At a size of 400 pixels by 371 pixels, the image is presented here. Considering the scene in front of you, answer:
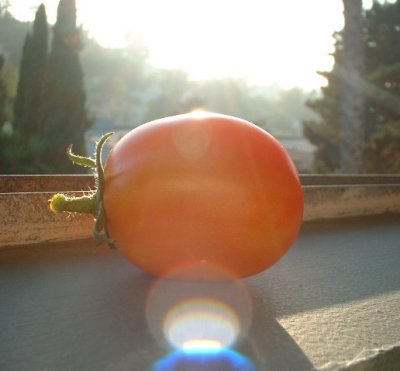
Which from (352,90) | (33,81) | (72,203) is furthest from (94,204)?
(33,81)

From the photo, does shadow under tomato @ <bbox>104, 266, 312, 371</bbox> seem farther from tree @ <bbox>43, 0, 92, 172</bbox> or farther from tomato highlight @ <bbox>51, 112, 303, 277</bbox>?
tree @ <bbox>43, 0, 92, 172</bbox>

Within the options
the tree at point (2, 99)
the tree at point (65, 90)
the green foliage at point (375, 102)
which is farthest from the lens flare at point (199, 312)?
the green foliage at point (375, 102)


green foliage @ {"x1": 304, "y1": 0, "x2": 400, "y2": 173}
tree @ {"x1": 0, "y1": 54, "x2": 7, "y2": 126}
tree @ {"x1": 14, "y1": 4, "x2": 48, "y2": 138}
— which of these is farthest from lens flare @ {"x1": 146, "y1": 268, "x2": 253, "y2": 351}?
green foliage @ {"x1": 304, "y1": 0, "x2": 400, "y2": 173}

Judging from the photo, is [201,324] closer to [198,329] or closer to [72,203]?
[198,329]

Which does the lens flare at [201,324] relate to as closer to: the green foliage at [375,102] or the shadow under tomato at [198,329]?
the shadow under tomato at [198,329]

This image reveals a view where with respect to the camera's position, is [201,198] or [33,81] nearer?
[201,198]

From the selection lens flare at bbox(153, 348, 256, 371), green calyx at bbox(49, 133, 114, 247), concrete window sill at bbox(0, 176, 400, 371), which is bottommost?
concrete window sill at bbox(0, 176, 400, 371)
